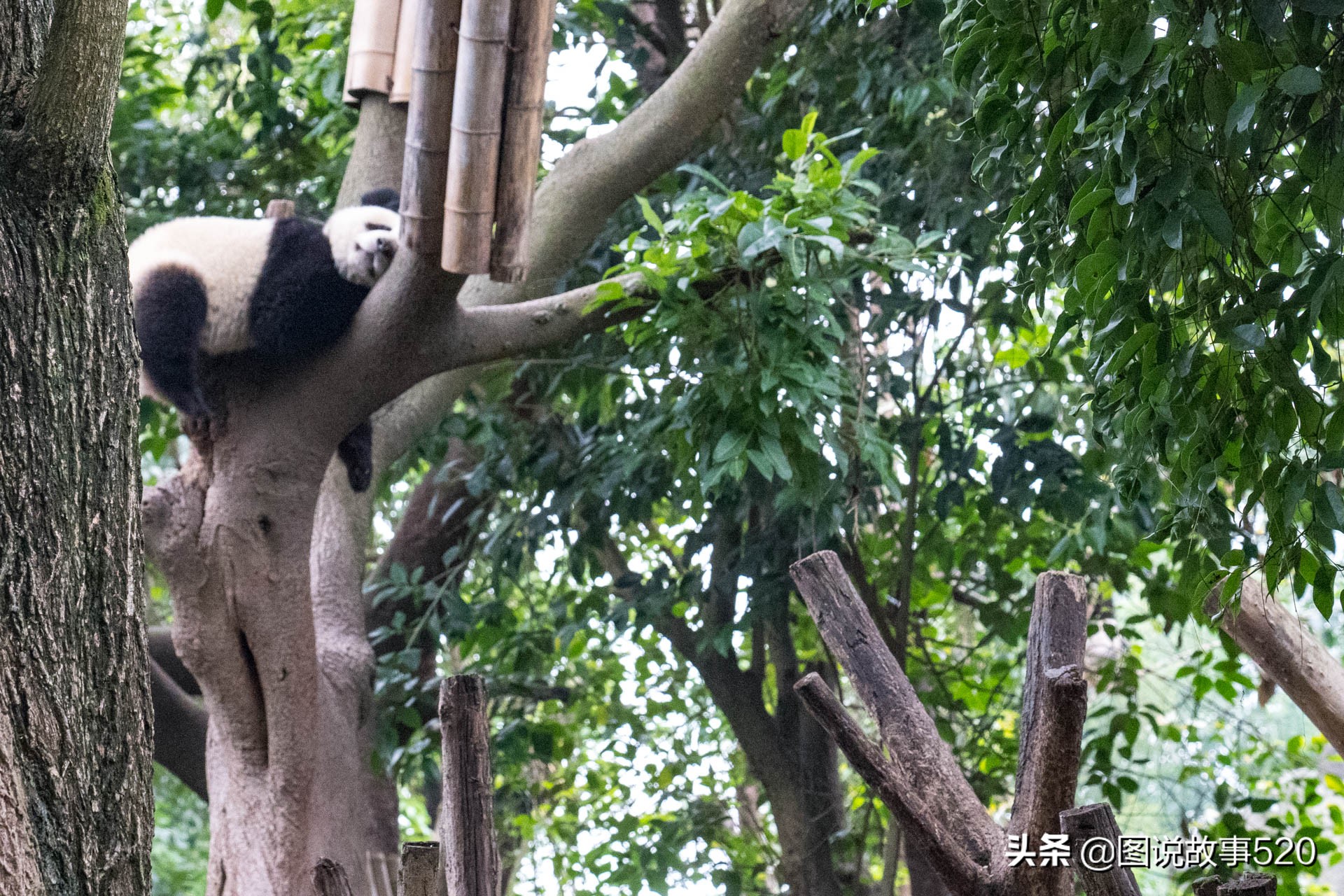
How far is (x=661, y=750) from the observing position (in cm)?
454

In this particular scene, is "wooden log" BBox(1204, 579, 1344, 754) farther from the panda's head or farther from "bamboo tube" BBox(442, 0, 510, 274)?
the panda's head

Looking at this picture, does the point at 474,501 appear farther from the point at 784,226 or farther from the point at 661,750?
the point at 784,226

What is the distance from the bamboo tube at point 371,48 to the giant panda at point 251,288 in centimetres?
31

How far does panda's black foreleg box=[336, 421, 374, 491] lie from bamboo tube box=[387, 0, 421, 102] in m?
0.94

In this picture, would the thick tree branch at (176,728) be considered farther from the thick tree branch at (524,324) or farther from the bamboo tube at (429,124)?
the bamboo tube at (429,124)

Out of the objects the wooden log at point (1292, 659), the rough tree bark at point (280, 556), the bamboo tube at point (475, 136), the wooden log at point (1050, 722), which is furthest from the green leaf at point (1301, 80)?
the rough tree bark at point (280, 556)

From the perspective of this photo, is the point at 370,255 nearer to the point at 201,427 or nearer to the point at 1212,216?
the point at 201,427

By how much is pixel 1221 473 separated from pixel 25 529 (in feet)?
4.51

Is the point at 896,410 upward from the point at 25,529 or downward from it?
upward

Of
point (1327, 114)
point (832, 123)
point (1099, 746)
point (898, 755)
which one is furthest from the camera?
point (832, 123)

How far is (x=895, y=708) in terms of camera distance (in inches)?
70.4

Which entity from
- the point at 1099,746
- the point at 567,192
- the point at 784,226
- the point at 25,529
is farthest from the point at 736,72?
the point at 25,529

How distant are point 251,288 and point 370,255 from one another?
1.03ft

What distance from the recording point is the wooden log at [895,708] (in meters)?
1.69
